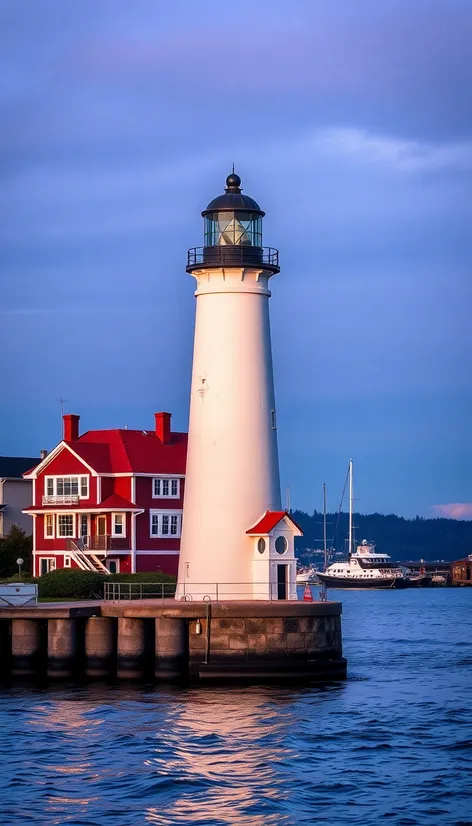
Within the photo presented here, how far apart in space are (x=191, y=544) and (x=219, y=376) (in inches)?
199

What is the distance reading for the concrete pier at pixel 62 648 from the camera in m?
39.8

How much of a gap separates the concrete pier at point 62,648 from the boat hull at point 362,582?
100720mm

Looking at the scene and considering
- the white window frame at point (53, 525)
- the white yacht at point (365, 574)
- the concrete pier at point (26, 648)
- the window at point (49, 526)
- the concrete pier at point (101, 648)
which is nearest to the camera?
the concrete pier at point (101, 648)

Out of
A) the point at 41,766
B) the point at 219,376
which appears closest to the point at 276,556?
the point at 219,376

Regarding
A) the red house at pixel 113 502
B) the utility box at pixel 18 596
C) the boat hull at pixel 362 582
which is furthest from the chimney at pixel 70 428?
the boat hull at pixel 362 582

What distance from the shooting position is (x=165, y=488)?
63000mm

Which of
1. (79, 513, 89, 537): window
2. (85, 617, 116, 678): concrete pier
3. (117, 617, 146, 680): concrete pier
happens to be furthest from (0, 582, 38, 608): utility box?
(79, 513, 89, 537): window

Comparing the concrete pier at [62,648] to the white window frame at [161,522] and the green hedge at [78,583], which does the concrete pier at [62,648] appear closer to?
the green hedge at [78,583]

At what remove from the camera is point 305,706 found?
35375 millimetres

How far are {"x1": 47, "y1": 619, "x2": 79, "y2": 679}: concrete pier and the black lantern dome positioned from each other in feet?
36.4

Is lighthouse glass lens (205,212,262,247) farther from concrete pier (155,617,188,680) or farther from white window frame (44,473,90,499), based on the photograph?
white window frame (44,473,90,499)

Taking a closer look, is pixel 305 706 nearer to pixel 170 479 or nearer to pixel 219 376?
pixel 219 376

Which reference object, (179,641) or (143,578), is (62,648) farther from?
(143,578)

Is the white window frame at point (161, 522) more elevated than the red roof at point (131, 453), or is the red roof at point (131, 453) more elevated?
the red roof at point (131, 453)
